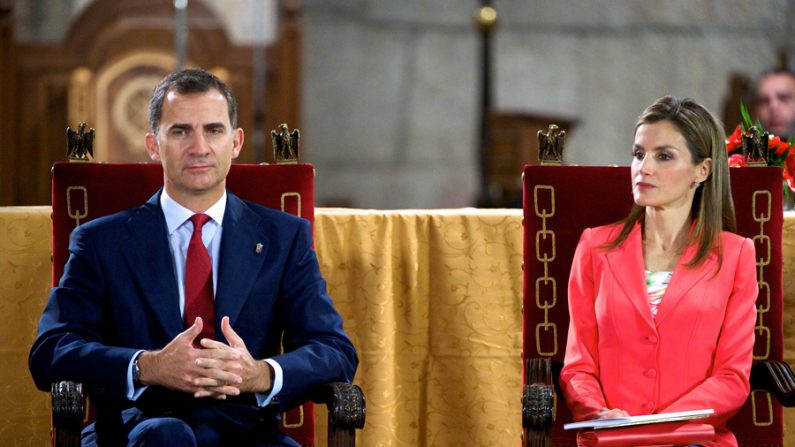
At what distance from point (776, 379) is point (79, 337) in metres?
1.56

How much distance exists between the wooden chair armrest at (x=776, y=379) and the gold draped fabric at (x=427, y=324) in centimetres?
52

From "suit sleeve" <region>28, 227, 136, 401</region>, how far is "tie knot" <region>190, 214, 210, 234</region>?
23 cm

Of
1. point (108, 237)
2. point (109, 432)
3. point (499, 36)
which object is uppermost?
point (499, 36)

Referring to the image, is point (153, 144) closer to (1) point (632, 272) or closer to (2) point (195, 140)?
(2) point (195, 140)

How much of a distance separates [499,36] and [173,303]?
274 inches

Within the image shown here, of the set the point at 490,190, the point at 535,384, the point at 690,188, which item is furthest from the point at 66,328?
the point at 490,190

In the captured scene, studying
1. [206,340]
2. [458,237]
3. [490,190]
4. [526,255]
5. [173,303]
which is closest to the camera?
[206,340]

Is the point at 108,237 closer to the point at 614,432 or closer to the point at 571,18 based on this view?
the point at 614,432

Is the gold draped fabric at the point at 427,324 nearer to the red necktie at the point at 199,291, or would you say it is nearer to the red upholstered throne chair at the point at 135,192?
the red upholstered throne chair at the point at 135,192

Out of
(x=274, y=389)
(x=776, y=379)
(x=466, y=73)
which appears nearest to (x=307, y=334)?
(x=274, y=389)

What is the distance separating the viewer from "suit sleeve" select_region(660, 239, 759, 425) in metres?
2.60

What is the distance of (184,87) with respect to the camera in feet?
8.81

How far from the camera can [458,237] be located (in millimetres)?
3305

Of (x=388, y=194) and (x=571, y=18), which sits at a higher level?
(x=571, y=18)
